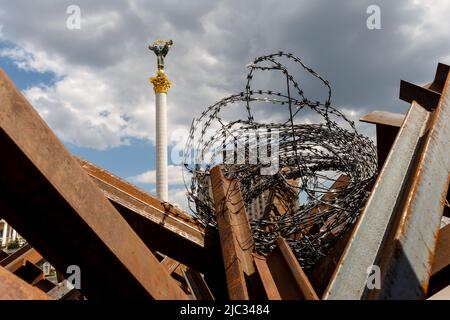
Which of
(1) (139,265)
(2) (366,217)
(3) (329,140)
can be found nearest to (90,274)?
(1) (139,265)

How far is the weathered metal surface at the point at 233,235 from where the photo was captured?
2293 millimetres

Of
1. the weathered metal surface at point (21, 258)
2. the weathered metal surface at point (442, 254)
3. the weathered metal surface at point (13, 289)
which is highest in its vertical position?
the weathered metal surface at point (13, 289)

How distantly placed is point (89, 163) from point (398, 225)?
228 centimetres

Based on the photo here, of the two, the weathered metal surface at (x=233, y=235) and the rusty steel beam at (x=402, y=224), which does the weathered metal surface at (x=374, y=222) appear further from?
the weathered metal surface at (x=233, y=235)

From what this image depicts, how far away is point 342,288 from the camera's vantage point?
1787 millimetres

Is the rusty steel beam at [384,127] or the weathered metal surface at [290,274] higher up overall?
the rusty steel beam at [384,127]

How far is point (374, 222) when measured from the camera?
2.13 metres

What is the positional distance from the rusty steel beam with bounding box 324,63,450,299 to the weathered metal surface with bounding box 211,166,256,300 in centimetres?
65

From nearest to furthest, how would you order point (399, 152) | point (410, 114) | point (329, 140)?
point (399, 152) < point (410, 114) < point (329, 140)

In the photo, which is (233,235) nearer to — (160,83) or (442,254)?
(442,254)

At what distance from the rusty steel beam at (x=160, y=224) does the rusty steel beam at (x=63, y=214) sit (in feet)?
2.85

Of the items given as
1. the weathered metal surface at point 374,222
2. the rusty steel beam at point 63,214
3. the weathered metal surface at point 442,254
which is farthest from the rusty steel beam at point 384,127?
the rusty steel beam at point 63,214
